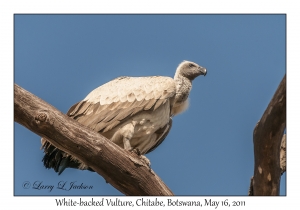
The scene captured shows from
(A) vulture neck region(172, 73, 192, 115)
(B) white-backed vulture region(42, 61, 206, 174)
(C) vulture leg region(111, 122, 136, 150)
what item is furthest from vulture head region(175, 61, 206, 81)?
(C) vulture leg region(111, 122, 136, 150)

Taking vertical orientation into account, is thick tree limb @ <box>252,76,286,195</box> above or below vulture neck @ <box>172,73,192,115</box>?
below

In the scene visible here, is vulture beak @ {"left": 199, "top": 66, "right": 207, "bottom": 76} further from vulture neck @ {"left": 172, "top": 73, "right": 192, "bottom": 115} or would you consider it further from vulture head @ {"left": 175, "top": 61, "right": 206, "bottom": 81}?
vulture neck @ {"left": 172, "top": 73, "right": 192, "bottom": 115}

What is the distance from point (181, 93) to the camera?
10602 mm

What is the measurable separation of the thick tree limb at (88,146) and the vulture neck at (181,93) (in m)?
2.51

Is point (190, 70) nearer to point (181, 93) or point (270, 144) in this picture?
point (181, 93)

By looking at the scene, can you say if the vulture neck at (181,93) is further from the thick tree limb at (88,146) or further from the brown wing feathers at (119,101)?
the thick tree limb at (88,146)

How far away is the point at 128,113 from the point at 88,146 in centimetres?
180

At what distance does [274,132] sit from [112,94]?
358 centimetres

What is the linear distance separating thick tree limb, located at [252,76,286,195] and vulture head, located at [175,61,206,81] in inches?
137

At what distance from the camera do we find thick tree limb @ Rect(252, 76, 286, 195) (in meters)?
7.35

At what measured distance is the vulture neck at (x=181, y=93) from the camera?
10.6 metres

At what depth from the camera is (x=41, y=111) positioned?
778cm

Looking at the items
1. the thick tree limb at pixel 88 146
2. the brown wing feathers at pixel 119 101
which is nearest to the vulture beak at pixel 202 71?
the brown wing feathers at pixel 119 101
